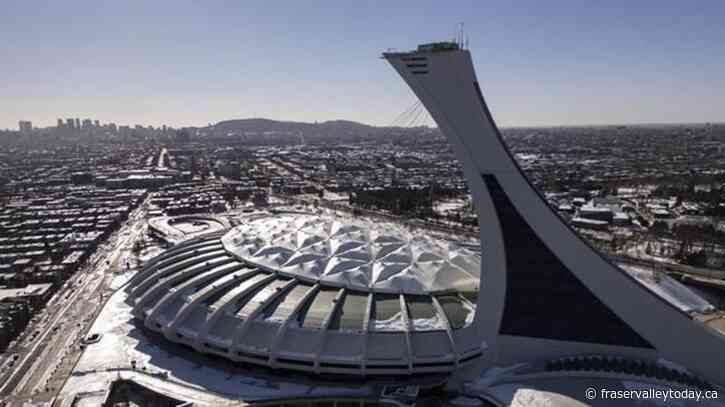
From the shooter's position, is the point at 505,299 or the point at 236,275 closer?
the point at 505,299

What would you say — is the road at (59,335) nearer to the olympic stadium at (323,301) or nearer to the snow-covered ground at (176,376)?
the snow-covered ground at (176,376)

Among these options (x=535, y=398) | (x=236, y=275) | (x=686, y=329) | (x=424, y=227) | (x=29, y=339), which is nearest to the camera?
(x=535, y=398)

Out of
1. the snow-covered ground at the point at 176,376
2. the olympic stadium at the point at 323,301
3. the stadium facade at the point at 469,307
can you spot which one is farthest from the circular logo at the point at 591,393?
the snow-covered ground at the point at 176,376

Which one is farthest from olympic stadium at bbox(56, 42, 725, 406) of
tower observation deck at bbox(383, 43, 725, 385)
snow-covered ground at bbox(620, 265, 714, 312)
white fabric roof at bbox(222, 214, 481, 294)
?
snow-covered ground at bbox(620, 265, 714, 312)

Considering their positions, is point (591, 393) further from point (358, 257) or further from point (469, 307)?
point (358, 257)

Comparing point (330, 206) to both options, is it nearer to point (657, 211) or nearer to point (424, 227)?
point (424, 227)

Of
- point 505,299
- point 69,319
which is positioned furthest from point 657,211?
point 69,319

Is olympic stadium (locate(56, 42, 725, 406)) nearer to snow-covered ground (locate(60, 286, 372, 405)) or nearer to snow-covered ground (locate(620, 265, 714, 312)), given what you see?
snow-covered ground (locate(60, 286, 372, 405))
